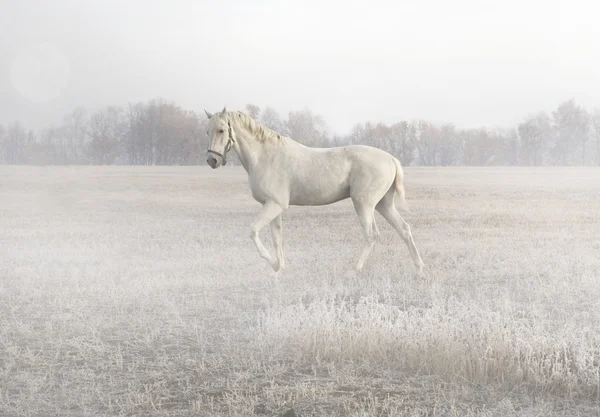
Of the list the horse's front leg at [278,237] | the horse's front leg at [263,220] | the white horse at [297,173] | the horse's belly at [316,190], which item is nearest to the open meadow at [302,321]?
the horse's front leg at [278,237]

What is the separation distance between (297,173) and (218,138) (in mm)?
1199

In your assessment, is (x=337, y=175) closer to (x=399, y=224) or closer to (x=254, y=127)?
(x=399, y=224)

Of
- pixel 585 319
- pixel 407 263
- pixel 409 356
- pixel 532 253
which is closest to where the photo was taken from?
pixel 409 356

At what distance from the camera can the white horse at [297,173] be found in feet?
27.1

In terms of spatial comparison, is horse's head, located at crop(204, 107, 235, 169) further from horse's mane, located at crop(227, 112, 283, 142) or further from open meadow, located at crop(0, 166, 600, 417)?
open meadow, located at crop(0, 166, 600, 417)

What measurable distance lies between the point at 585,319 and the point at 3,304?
21.7ft

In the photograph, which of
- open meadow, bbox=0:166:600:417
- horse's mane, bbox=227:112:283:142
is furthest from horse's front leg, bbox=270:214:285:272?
horse's mane, bbox=227:112:283:142

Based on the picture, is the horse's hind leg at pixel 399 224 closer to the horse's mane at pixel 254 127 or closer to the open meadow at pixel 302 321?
the open meadow at pixel 302 321

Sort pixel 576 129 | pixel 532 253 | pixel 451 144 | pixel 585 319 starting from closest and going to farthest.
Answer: pixel 585 319, pixel 532 253, pixel 451 144, pixel 576 129

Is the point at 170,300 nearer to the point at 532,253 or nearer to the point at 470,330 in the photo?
the point at 470,330

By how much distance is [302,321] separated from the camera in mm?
6660

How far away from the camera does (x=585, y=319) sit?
7.11 meters

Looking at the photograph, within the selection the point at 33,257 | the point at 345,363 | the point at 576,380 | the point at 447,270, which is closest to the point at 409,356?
the point at 345,363

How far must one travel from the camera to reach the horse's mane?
8266 millimetres
